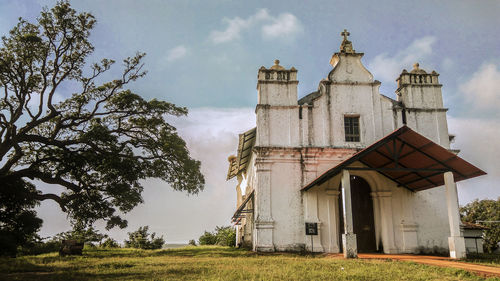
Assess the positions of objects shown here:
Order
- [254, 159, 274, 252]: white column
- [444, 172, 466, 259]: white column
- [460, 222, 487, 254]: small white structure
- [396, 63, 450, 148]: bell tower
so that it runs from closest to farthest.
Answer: [444, 172, 466, 259]: white column < [254, 159, 274, 252]: white column < [396, 63, 450, 148]: bell tower < [460, 222, 487, 254]: small white structure

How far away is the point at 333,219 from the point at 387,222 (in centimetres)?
229

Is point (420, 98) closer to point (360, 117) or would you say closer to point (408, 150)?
point (360, 117)

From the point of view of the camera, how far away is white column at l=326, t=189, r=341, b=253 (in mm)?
15656

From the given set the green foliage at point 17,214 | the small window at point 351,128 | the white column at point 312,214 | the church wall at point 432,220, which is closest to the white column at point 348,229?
the white column at point 312,214

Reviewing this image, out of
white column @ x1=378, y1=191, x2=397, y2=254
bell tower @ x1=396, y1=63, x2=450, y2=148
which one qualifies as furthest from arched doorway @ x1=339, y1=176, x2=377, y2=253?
bell tower @ x1=396, y1=63, x2=450, y2=148

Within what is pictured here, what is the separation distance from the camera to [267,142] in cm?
1670

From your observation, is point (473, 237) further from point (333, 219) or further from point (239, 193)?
point (239, 193)

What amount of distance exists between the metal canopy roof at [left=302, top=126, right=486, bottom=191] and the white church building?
0.26 feet

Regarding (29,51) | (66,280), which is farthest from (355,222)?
(29,51)

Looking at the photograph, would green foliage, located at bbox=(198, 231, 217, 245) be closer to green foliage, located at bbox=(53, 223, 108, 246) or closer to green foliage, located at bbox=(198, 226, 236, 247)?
green foliage, located at bbox=(198, 226, 236, 247)

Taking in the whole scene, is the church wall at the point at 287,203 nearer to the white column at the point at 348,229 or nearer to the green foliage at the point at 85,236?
the white column at the point at 348,229

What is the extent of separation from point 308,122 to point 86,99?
39.4 ft

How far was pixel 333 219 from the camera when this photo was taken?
16.0 meters

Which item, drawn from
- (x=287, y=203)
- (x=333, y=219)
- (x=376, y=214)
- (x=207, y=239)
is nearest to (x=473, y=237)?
(x=376, y=214)
